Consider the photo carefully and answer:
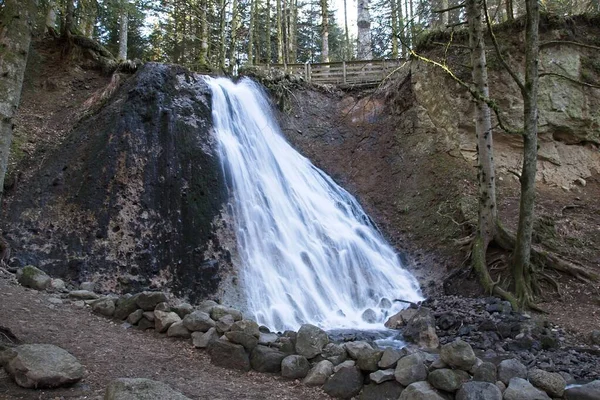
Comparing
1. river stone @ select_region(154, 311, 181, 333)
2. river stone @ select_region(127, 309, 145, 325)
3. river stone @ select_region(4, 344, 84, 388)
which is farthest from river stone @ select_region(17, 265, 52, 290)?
river stone @ select_region(4, 344, 84, 388)

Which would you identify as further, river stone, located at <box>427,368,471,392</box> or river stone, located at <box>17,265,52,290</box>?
river stone, located at <box>17,265,52,290</box>

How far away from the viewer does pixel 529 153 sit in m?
7.75

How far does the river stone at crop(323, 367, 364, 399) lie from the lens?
420 cm

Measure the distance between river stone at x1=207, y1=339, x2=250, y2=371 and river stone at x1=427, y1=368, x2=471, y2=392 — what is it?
71.9 inches

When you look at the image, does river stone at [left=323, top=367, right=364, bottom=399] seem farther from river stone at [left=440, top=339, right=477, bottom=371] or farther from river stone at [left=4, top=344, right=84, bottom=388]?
river stone at [left=4, top=344, right=84, bottom=388]

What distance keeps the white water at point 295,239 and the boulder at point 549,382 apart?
3571mm

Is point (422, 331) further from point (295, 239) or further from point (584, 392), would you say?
point (295, 239)

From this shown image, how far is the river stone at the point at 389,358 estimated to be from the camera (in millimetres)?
4250

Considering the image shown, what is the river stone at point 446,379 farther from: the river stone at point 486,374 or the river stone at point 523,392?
the river stone at point 523,392

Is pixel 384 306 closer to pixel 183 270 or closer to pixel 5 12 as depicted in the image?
pixel 183 270

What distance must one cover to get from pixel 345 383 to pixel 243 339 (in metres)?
1.18

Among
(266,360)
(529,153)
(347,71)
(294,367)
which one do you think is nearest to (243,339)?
(266,360)

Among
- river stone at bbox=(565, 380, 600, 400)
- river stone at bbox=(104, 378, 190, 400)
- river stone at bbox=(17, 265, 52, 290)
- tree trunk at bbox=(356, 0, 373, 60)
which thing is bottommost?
river stone at bbox=(565, 380, 600, 400)

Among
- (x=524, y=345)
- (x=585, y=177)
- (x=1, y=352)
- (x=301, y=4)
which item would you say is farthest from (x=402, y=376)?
(x=301, y=4)
